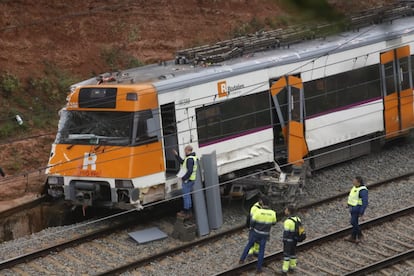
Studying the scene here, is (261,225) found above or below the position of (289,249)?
above

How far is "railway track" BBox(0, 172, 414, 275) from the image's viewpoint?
42.8 feet

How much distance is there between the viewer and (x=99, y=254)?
13734mm

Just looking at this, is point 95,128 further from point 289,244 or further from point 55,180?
point 289,244

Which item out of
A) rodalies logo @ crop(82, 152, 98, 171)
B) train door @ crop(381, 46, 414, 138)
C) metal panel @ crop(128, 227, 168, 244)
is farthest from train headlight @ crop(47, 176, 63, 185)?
train door @ crop(381, 46, 414, 138)

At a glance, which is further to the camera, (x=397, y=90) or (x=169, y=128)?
(x=397, y=90)

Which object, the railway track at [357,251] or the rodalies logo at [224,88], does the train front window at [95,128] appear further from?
the railway track at [357,251]

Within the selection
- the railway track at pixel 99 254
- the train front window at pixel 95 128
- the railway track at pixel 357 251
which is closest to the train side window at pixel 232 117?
the train front window at pixel 95 128

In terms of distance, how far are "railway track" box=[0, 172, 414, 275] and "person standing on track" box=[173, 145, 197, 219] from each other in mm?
601

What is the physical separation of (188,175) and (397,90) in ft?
21.7

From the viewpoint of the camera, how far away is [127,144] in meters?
14.2

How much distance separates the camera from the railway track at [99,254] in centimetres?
1305

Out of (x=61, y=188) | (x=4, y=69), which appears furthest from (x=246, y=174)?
(x=4, y=69)

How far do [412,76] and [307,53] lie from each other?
11.6ft

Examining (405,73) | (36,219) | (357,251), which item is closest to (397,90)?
(405,73)
